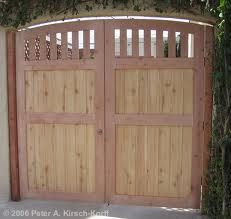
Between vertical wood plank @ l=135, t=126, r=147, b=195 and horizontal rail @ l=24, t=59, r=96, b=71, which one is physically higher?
horizontal rail @ l=24, t=59, r=96, b=71

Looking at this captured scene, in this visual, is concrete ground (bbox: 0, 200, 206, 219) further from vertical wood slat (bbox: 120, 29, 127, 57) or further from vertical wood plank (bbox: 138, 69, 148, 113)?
vertical wood slat (bbox: 120, 29, 127, 57)

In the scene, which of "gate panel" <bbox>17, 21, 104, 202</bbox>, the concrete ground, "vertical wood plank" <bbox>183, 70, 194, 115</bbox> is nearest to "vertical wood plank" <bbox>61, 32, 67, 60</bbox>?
"gate panel" <bbox>17, 21, 104, 202</bbox>

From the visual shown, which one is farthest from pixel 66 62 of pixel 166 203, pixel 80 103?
pixel 166 203

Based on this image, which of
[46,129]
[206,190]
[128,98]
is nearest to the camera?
[206,190]

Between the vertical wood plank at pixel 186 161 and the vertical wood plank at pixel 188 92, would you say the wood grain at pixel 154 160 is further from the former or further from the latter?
the vertical wood plank at pixel 188 92

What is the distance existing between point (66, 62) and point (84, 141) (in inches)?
40.5

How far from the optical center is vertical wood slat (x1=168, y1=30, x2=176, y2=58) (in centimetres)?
382

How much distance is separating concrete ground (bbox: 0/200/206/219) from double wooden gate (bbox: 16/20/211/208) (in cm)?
12

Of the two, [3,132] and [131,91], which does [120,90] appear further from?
[3,132]

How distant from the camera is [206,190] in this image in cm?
373

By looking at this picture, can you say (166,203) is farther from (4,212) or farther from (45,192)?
(4,212)

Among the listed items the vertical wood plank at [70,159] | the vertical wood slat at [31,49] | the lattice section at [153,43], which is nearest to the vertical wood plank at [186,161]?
the lattice section at [153,43]

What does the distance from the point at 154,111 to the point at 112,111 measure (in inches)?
20.5

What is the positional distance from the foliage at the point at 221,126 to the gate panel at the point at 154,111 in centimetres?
35
